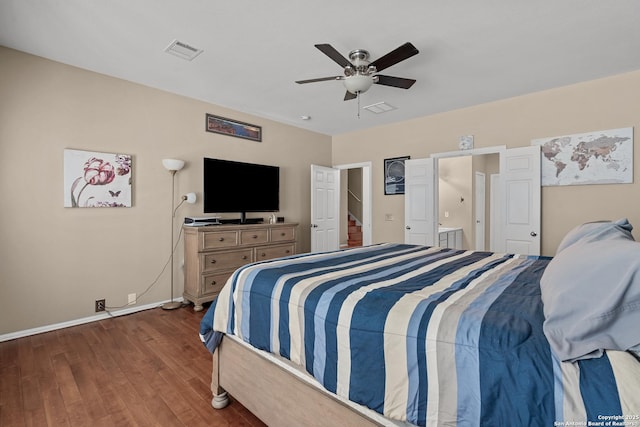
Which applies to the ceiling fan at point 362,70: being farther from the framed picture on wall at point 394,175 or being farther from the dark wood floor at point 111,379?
the dark wood floor at point 111,379

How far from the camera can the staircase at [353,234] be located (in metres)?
7.80

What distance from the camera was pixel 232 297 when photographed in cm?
174

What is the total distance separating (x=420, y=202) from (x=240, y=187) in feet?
9.27

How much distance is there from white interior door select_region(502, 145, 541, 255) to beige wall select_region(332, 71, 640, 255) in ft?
0.54

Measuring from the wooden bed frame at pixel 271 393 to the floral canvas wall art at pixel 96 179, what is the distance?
8.20ft

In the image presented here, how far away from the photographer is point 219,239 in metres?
3.69

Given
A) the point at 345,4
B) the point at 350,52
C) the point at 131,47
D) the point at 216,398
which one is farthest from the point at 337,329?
the point at 131,47

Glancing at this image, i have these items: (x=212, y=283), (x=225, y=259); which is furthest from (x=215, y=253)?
(x=212, y=283)

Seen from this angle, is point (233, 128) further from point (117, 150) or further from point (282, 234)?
point (282, 234)

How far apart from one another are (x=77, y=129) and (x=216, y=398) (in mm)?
3094

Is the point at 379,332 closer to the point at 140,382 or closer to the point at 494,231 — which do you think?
the point at 140,382

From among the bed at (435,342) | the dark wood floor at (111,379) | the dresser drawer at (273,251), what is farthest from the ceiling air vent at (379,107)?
Result: the dark wood floor at (111,379)

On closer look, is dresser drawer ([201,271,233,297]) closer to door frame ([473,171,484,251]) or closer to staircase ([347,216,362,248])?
staircase ([347,216,362,248])

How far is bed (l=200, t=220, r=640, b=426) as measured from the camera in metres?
0.83
